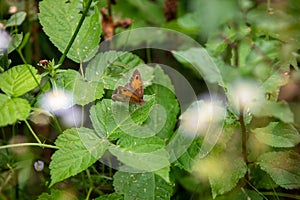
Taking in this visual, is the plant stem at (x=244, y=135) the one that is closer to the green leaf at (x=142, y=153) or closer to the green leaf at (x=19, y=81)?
the green leaf at (x=142, y=153)

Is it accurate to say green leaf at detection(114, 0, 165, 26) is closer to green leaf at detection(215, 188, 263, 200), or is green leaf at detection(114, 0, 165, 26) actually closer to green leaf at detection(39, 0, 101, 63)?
green leaf at detection(39, 0, 101, 63)

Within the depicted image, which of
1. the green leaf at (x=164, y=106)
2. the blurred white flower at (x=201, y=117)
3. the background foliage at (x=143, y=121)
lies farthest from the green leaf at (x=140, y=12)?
the blurred white flower at (x=201, y=117)

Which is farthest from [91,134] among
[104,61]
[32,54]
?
[32,54]

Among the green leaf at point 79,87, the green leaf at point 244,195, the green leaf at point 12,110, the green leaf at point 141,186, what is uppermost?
the green leaf at point 12,110

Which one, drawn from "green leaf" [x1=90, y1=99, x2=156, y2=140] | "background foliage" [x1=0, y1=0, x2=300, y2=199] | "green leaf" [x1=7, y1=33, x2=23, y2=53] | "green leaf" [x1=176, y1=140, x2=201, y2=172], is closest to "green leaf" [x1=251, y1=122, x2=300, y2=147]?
"background foliage" [x1=0, y1=0, x2=300, y2=199]

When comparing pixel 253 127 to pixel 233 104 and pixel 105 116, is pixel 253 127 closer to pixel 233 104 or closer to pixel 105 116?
pixel 233 104

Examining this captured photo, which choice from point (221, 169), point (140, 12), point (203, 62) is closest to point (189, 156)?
point (221, 169)
